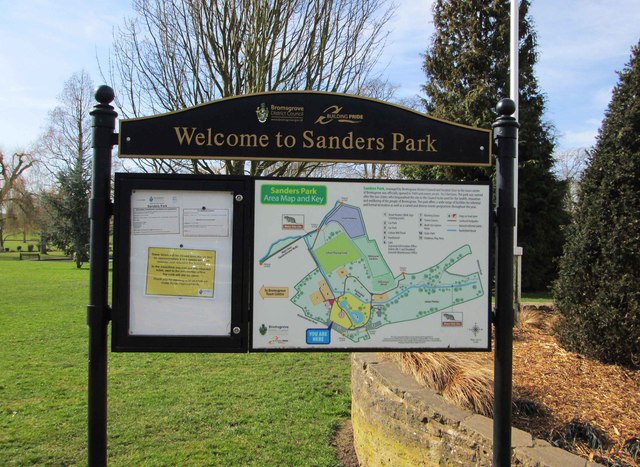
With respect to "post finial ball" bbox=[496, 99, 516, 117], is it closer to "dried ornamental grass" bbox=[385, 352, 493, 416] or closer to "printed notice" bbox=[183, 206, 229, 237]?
"printed notice" bbox=[183, 206, 229, 237]

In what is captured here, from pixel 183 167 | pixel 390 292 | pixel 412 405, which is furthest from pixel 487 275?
pixel 183 167

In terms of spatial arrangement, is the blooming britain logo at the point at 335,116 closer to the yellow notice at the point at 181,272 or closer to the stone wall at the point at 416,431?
the yellow notice at the point at 181,272

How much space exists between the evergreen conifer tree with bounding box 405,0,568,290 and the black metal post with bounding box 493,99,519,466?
12.3 meters

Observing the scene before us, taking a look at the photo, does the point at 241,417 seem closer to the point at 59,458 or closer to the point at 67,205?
the point at 59,458

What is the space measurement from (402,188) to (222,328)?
4.16 ft

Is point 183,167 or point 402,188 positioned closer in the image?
point 402,188

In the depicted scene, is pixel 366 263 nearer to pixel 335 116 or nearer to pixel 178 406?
pixel 335 116

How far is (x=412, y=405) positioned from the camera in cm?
357

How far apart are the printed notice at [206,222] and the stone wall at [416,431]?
6.19 feet

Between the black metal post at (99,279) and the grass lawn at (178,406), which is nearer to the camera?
the black metal post at (99,279)

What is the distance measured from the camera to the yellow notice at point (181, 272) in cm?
272

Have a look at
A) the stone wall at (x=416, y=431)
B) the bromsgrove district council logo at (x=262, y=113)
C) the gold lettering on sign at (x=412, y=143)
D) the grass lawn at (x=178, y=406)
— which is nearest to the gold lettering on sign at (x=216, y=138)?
the bromsgrove district council logo at (x=262, y=113)

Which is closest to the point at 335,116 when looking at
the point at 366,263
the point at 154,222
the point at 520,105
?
the point at 366,263

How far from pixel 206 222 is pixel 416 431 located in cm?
207
